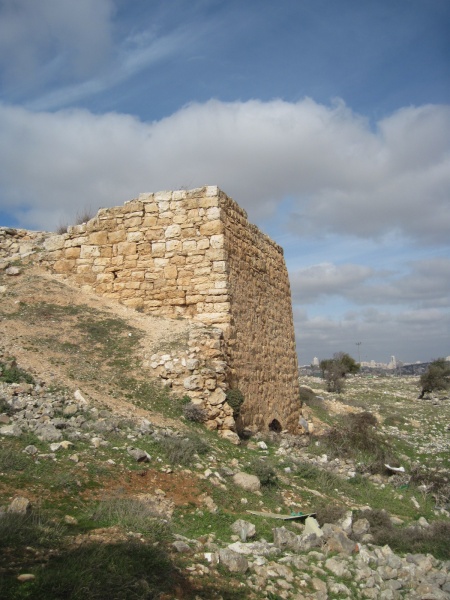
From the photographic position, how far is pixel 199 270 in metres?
10.5

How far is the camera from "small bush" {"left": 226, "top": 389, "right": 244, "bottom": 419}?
891 centimetres

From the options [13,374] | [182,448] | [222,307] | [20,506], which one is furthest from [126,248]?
[20,506]

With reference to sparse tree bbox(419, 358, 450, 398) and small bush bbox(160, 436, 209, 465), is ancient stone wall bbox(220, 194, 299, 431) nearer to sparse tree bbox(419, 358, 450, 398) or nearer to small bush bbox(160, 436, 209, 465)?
small bush bbox(160, 436, 209, 465)

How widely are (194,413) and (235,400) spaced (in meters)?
1.05

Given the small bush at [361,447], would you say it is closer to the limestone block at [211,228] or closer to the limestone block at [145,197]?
the limestone block at [211,228]

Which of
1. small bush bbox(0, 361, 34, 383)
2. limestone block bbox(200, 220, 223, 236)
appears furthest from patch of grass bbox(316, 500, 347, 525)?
limestone block bbox(200, 220, 223, 236)

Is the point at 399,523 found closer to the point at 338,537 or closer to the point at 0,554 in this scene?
the point at 338,537

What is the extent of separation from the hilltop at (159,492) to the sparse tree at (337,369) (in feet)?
58.6

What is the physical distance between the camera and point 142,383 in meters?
8.63

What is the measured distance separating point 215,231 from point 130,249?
2.29 m

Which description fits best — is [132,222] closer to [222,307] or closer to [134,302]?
[134,302]

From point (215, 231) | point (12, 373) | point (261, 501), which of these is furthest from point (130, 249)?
point (261, 501)

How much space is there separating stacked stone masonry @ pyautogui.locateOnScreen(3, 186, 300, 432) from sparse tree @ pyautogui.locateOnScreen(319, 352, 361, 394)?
55.7 ft

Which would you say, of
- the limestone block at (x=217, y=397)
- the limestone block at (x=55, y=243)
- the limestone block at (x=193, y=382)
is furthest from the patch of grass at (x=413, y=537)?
the limestone block at (x=55, y=243)
